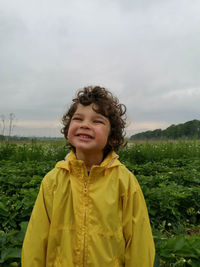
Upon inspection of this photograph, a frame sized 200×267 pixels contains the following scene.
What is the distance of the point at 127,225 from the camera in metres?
1.46

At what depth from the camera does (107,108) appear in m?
→ 1.62

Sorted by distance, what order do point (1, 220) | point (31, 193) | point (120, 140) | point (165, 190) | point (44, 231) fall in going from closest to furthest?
1. point (44, 231)
2. point (120, 140)
3. point (1, 220)
4. point (31, 193)
5. point (165, 190)

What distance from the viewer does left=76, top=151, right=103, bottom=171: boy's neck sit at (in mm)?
1612

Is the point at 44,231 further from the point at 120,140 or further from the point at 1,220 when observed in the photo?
the point at 1,220

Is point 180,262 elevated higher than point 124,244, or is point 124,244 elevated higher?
point 124,244

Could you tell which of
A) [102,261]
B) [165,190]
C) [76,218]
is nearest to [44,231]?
[76,218]

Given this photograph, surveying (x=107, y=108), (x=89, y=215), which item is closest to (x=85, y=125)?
(x=107, y=108)

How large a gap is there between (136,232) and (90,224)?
0.28 metres

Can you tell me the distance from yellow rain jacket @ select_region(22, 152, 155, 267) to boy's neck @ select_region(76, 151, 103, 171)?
0.34 ft

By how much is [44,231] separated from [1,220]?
123 centimetres

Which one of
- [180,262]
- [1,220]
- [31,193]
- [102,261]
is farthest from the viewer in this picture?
[31,193]

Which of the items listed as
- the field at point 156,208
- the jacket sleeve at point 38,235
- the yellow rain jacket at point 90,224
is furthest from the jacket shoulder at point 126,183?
the field at point 156,208

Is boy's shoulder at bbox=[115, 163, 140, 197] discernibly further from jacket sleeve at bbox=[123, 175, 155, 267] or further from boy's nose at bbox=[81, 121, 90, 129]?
boy's nose at bbox=[81, 121, 90, 129]

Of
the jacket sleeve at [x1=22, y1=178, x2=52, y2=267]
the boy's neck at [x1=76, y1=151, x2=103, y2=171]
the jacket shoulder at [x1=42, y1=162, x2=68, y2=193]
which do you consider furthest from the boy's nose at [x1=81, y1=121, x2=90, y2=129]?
the jacket sleeve at [x1=22, y1=178, x2=52, y2=267]
